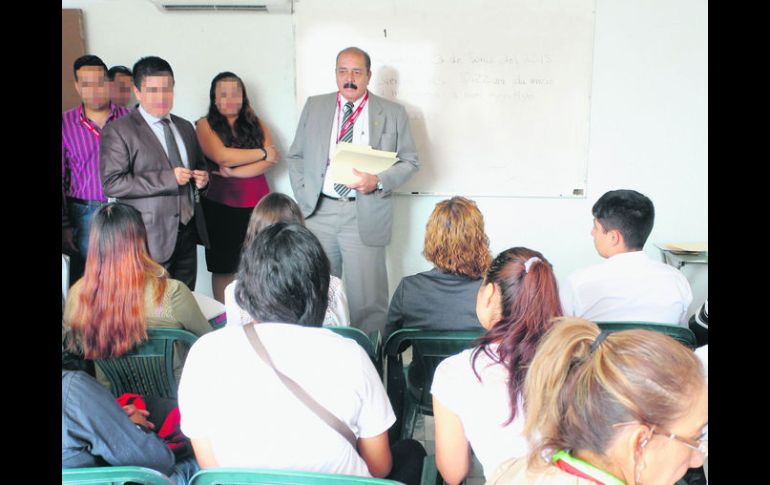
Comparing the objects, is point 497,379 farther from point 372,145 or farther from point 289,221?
point 372,145

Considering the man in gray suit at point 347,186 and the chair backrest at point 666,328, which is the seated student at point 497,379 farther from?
the man in gray suit at point 347,186

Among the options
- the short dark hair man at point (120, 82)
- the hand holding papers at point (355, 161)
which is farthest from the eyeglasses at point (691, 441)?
the short dark hair man at point (120, 82)

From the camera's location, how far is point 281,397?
1.24 m

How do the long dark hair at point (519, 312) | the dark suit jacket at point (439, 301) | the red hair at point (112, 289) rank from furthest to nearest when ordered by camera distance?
the dark suit jacket at point (439, 301), the red hair at point (112, 289), the long dark hair at point (519, 312)

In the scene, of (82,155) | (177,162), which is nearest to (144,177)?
(177,162)

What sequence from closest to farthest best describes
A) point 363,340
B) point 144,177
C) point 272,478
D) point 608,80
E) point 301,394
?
1. point 272,478
2. point 301,394
3. point 363,340
4. point 144,177
5. point 608,80

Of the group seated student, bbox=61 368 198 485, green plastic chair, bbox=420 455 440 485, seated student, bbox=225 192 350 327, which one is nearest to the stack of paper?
seated student, bbox=225 192 350 327

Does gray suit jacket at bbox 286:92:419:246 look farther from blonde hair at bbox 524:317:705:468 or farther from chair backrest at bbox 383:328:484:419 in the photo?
blonde hair at bbox 524:317:705:468

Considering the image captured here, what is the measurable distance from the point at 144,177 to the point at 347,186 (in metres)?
1.06

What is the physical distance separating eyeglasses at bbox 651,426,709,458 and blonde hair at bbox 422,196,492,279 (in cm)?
123

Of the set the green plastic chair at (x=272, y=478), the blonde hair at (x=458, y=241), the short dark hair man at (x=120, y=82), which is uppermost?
the short dark hair man at (x=120, y=82)

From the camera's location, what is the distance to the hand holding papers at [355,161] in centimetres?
306

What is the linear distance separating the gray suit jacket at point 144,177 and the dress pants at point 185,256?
3.8 inches

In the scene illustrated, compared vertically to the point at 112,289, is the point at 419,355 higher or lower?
lower
